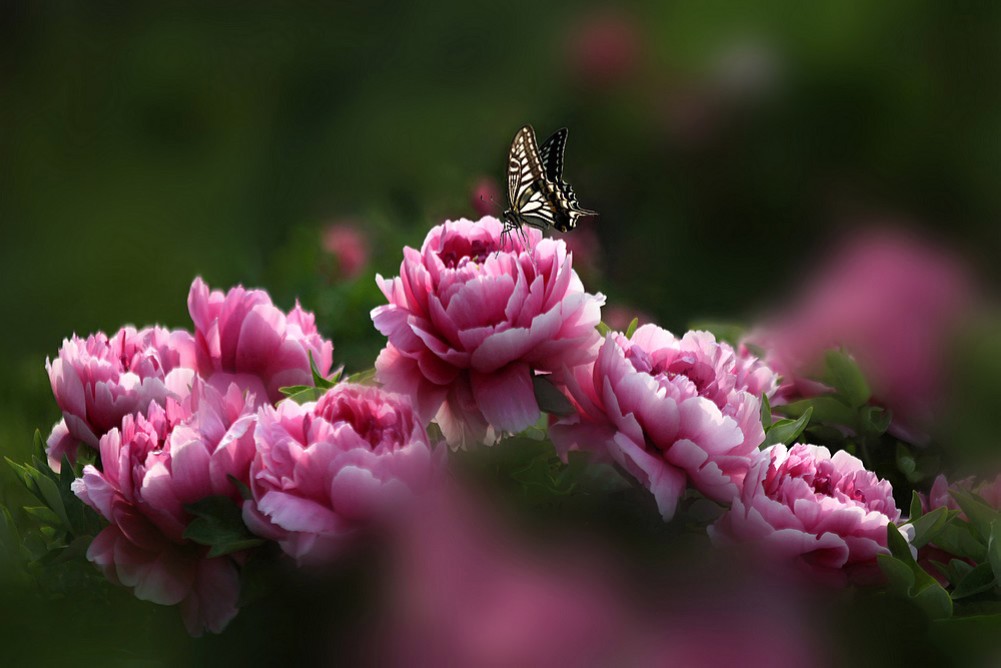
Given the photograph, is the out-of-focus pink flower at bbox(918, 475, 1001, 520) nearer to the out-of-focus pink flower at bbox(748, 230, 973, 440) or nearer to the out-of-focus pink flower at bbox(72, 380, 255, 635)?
the out-of-focus pink flower at bbox(748, 230, 973, 440)

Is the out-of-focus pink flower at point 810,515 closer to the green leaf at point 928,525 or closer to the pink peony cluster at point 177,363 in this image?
the green leaf at point 928,525

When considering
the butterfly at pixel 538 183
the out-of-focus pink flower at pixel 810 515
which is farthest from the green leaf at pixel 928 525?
the butterfly at pixel 538 183

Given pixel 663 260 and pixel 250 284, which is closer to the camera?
pixel 663 260

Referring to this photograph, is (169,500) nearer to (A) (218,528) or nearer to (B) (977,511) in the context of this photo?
(A) (218,528)

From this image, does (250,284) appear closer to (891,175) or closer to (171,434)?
(171,434)

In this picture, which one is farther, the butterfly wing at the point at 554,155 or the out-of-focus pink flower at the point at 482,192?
the out-of-focus pink flower at the point at 482,192

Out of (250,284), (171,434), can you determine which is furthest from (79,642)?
(250,284)
